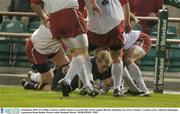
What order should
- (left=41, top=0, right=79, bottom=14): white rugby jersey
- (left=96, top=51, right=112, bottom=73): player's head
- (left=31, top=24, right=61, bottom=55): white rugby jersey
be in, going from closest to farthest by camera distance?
1. (left=41, top=0, right=79, bottom=14): white rugby jersey
2. (left=96, top=51, right=112, bottom=73): player's head
3. (left=31, top=24, right=61, bottom=55): white rugby jersey

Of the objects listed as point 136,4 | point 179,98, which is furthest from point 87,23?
point 136,4

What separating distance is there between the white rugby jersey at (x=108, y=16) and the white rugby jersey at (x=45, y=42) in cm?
123

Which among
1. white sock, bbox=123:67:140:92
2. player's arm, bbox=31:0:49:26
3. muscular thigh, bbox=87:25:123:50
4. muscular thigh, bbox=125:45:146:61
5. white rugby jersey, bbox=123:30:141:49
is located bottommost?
white sock, bbox=123:67:140:92

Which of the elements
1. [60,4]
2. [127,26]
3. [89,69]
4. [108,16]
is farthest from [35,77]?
[60,4]

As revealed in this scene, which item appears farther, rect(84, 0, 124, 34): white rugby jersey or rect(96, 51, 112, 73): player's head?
rect(96, 51, 112, 73): player's head

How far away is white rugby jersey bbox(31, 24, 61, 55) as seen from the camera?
13938 mm

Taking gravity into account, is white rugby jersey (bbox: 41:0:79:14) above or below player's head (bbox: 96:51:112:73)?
above

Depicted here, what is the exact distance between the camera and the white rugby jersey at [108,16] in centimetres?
1279

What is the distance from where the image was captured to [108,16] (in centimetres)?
1282

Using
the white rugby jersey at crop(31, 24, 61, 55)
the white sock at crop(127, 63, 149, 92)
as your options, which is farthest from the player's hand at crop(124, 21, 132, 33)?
the white rugby jersey at crop(31, 24, 61, 55)

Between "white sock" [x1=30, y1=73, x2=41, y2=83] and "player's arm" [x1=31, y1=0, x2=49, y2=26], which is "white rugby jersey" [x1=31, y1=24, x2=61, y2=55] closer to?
"white sock" [x1=30, y1=73, x2=41, y2=83]

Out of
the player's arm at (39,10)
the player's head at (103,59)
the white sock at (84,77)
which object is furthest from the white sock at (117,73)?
the player's arm at (39,10)

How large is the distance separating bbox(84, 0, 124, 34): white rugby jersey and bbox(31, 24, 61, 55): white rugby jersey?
4.04 feet

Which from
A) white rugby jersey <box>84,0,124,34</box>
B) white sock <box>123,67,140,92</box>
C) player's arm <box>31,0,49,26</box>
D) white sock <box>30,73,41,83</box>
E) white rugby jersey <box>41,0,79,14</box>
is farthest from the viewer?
white sock <box>30,73,41,83</box>
